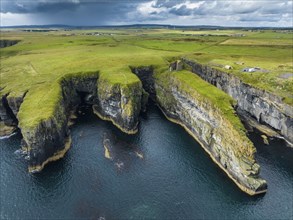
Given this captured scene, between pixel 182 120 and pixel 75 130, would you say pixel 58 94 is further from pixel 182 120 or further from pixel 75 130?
pixel 182 120

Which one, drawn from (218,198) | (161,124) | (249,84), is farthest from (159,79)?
(218,198)

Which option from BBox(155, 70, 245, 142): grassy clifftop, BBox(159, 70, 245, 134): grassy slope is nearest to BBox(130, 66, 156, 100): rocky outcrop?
BBox(155, 70, 245, 142): grassy clifftop

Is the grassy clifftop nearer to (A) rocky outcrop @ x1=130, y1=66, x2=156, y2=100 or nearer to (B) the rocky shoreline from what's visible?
(B) the rocky shoreline

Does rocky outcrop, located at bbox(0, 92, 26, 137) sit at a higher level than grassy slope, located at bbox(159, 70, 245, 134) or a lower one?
lower

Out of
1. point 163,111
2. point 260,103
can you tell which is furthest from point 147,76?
point 260,103

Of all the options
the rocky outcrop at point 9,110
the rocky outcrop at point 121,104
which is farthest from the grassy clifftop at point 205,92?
the rocky outcrop at point 9,110

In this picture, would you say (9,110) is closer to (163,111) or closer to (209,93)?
(163,111)
